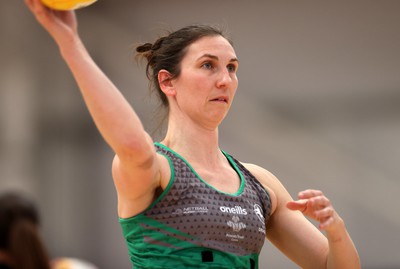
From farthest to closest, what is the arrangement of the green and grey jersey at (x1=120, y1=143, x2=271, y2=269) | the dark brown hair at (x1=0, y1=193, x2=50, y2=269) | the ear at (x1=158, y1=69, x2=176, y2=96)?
the ear at (x1=158, y1=69, x2=176, y2=96) → the green and grey jersey at (x1=120, y1=143, x2=271, y2=269) → the dark brown hair at (x1=0, y1=193, x2=50, y2=269)

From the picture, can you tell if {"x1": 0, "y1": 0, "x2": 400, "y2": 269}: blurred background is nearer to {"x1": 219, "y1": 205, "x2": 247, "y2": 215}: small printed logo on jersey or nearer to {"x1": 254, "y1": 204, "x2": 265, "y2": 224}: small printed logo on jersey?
{"x1": 254, "y1": 204, "x2": 265, "y2": 224}: small printed logo on jersey

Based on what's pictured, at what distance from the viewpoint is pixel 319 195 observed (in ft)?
10.1

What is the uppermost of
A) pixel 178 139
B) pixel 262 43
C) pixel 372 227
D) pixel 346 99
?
pixel 262 43

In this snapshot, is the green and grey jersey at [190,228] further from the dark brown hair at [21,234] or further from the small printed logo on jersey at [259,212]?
the dark brown hair at [21,234]

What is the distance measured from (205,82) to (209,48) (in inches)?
6.6

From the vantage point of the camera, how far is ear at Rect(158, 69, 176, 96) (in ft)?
11.0

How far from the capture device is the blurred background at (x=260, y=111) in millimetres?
7645

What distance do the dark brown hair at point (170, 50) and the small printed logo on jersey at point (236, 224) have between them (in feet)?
2.24

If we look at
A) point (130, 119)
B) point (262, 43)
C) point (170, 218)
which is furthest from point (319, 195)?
point (262, 43)

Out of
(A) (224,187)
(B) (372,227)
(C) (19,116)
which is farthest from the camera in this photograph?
(C) (19,116)

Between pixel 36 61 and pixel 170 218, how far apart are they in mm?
5675

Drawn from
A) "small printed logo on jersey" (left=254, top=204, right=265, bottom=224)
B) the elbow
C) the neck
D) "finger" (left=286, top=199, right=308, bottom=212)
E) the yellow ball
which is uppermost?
the yellow ball

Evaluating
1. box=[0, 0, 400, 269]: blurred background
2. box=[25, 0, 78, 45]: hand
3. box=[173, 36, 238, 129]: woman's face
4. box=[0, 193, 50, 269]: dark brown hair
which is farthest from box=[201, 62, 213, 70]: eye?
box=[0, 0, 400, 269]: blurred background

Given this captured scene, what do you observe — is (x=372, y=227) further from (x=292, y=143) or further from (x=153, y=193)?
(x=153, y=193)
